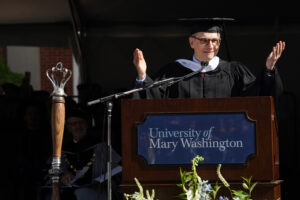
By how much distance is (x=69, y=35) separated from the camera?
29.9 feet

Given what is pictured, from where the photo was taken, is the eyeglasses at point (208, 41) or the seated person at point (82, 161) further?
the seated person at point (82, 161)

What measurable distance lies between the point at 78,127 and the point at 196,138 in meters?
3.21

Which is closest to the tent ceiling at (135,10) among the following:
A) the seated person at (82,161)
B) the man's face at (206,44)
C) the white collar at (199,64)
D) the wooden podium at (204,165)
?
the seated person at (82,161)

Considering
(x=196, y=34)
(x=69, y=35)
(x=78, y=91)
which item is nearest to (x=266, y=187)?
(x=196, y=34)

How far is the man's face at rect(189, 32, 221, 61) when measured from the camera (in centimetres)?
516

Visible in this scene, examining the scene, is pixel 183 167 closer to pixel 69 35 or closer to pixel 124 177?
pixel 124 177

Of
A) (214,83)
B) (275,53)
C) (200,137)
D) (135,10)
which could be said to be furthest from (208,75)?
(135,10)

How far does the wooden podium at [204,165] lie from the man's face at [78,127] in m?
2.96

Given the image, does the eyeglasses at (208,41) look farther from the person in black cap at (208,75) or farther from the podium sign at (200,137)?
the podium sign at (200,137)

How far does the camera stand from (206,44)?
17.0 feet

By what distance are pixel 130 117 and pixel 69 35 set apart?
4.88 metres

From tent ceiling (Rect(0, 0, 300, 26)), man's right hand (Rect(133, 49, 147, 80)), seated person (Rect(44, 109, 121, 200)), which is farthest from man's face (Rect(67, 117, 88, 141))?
man's right hand (Rect(133, 49, 147, 80))

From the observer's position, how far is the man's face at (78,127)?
24.0 feet

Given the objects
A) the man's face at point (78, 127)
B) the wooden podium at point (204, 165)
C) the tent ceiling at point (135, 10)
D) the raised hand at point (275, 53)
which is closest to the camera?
the wooden podium at point (204, 165)
